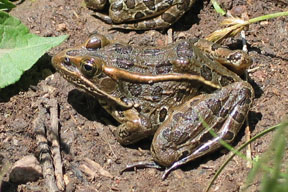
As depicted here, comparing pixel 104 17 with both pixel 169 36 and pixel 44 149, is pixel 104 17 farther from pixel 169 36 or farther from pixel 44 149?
pixel 44 149

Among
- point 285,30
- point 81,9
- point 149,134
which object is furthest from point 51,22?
point 285,30

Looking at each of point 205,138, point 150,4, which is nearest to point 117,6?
point 150,4

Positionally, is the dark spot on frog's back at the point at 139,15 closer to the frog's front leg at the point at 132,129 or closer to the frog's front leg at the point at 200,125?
the frog's front leg at the point at 132,129

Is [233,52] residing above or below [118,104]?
above

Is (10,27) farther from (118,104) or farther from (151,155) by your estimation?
(151,155)

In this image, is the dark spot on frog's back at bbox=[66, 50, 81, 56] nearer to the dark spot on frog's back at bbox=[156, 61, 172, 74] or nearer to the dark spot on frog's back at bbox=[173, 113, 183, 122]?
the dark spot on frog's back at bbox=[156, 61, 172, 74]

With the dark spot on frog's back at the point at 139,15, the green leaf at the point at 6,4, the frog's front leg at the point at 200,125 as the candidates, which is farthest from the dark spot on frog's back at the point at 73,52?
the dark spot on frog's back at the point at 139,15
